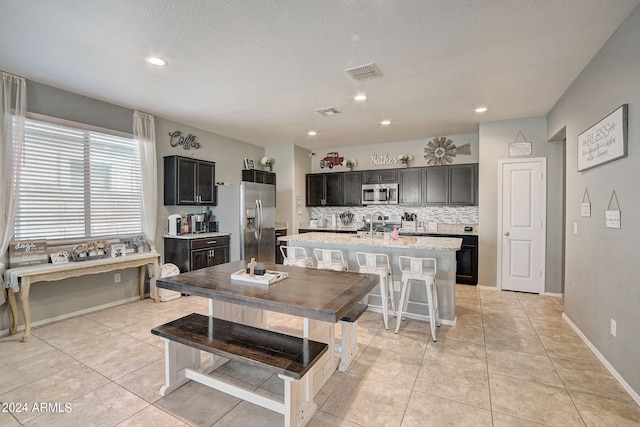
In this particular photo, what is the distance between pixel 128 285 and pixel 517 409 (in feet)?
15.2

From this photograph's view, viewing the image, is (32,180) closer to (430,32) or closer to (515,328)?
(430,32)

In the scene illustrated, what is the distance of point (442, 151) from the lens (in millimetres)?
5867

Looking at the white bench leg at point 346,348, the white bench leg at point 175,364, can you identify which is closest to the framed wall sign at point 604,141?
the white bench leg at point 346,348

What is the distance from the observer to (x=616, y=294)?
2.36m

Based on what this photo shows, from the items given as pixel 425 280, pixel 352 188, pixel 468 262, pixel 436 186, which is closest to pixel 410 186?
pixel 436 186

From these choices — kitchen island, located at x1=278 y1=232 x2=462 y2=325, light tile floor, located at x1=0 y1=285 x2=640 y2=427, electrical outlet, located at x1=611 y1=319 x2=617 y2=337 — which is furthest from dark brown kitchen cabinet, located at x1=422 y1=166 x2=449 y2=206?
electrical outlet, located at x1=611 y1=319 x2=617 y2=337

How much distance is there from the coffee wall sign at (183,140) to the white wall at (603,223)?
531cm

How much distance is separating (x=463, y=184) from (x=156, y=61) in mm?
5081

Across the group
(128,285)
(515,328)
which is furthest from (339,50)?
(128,285)

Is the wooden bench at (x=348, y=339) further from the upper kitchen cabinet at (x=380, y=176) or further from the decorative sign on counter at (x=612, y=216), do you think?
the upper kitchen cabinet at (x=380, y=176)

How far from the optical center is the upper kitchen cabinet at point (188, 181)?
4617 millimetres

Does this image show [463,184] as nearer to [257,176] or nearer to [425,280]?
[425,280]

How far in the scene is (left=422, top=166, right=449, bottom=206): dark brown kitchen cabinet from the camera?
566 cm

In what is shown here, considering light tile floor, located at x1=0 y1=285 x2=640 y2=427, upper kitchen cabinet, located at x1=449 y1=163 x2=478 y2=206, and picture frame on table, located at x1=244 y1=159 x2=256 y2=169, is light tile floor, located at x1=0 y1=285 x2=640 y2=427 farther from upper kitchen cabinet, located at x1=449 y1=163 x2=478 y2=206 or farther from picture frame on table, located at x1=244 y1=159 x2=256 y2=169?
picture frame on table, located at x1=244 y1=159 x2=256 y2=169
